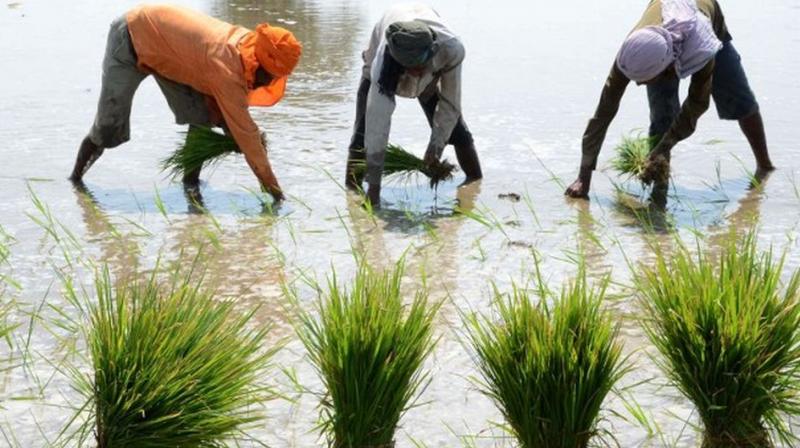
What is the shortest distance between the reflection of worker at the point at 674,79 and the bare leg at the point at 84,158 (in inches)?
→ 97.9

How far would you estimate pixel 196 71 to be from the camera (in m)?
5.86

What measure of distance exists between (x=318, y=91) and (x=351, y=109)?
0.78 metres

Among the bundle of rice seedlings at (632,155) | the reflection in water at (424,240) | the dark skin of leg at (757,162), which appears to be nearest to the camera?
the reflection in water at (424,240)

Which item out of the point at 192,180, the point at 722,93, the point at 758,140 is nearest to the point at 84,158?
the point at 192,180

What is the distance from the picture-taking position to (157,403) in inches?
118

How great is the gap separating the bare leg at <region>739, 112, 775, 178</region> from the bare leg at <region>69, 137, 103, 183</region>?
3456mm

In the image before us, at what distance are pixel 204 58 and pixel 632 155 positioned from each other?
2.26m

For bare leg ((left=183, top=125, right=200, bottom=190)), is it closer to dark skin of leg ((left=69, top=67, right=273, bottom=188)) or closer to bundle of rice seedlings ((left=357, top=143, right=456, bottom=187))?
dark skin of leg ((left=69, top=67, right=273, bottom=188))

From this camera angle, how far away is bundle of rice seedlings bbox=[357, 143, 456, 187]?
6.07 metres

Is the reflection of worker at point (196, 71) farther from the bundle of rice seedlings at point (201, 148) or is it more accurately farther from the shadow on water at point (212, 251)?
the shadow on water at point (212, 251)

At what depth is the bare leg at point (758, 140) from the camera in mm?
6605

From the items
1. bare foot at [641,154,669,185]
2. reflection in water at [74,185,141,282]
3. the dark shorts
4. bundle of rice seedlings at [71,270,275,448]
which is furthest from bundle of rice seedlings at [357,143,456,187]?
bundle of rice seedlings at [71,270,275,448]

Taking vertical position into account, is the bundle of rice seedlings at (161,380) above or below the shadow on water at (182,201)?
above

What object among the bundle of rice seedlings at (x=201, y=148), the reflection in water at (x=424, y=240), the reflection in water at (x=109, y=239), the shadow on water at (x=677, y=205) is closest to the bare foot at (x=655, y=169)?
the shadow on water at (x=677, y=205)
